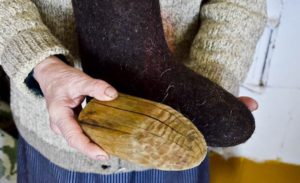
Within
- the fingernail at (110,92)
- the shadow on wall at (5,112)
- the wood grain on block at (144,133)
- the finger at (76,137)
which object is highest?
the fingernail at (110,92)

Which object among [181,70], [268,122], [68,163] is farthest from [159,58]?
[268,122]

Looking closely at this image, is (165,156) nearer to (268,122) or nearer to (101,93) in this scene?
(101,93)

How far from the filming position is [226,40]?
445mm

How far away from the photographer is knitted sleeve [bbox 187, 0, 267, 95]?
0.43 meters

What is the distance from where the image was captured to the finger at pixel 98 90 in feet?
0.99

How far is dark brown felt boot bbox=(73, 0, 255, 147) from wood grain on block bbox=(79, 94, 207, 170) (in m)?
0.05

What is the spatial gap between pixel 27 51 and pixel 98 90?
3.4 inches

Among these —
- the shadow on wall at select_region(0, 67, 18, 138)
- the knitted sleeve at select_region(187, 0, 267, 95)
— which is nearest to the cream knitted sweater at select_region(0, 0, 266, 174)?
the knitted sleeve at select_region(187, 0, 267, 95)

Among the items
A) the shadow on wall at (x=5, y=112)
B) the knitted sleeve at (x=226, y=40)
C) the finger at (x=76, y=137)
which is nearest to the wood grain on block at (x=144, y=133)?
the finger at (x=76, y=137)

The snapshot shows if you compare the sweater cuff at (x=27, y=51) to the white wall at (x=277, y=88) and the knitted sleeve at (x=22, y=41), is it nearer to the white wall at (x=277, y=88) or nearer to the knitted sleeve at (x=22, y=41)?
the knitted sleeve at (x=22, y=41)

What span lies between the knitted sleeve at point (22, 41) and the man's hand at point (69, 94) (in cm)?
1

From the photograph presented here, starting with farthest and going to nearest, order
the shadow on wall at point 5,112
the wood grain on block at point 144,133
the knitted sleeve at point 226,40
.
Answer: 1. the shadow on wall at point 5,112
2. the knitted sleeve at point 226,40
3. the wood grain on block at point 144,133

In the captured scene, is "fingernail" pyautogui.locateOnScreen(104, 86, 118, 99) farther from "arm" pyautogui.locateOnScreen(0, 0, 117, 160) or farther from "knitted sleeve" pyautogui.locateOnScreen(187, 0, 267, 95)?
"knitted sleeve" pyautogui.locateOnScreen(187, 0, 267, 95)

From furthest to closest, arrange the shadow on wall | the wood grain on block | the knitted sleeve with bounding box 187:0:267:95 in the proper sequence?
the shadow on wall < the knitted sleeve with bounding box 187:0:267:95 < the wood grain on block
